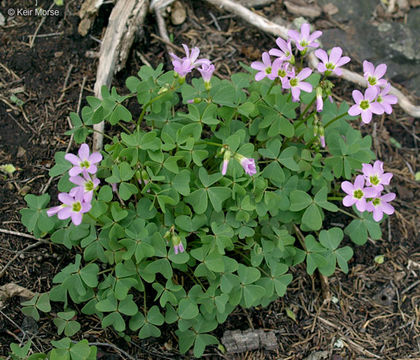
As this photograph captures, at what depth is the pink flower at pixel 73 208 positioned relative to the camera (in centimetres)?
217

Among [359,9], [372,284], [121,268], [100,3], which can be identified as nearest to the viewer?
[121,268]

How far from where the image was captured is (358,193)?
247 centimetres

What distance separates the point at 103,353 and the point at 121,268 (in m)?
0.53

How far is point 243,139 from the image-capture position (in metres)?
2.61

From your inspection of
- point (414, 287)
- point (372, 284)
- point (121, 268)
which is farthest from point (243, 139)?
point (414, 287)

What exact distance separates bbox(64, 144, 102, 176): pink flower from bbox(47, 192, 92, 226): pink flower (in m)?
0.12

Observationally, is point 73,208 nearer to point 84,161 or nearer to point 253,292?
point 84,161

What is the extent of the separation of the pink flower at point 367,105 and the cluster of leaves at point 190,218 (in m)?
0.19

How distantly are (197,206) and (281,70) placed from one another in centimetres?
86

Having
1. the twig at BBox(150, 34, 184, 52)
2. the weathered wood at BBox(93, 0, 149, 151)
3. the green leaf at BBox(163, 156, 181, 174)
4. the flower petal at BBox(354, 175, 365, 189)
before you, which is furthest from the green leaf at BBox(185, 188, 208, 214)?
the twig at BBox(150, 34, 184, 52)

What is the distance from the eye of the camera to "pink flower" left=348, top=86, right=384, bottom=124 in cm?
241

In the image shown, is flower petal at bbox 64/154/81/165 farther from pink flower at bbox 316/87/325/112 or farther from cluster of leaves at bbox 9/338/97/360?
pink flower at bbox 316/87/325/112

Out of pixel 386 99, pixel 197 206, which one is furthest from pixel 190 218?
pixel 386 99

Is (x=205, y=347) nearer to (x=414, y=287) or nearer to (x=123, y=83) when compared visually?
(x=414, y=287)
